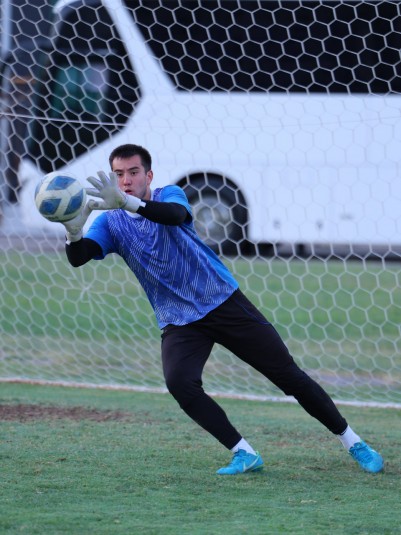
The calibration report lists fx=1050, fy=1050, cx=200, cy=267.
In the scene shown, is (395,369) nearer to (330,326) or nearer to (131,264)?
(330,326)

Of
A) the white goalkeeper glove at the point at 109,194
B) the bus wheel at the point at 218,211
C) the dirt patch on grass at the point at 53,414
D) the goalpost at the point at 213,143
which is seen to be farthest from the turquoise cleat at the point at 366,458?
the bus wheel at the point at 218,211

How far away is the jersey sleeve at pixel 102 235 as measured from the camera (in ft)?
16.5

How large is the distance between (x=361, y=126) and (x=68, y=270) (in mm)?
3518

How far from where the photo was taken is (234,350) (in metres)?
5.09

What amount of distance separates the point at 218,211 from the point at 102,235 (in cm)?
622

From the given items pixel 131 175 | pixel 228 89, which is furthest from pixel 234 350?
pixel 228 89

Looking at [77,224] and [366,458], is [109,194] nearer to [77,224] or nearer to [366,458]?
[77,224]

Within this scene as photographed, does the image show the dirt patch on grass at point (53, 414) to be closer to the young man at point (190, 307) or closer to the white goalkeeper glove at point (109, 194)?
the young man at point (190, 307)

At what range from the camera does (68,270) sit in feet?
35.5

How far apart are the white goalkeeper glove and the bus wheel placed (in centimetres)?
528

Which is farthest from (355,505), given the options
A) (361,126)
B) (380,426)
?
(361,126)

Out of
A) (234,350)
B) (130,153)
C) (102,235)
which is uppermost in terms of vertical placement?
(130,153)

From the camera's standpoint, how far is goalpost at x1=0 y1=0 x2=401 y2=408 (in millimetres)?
8383

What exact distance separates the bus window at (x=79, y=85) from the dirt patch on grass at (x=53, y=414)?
3.03 m
